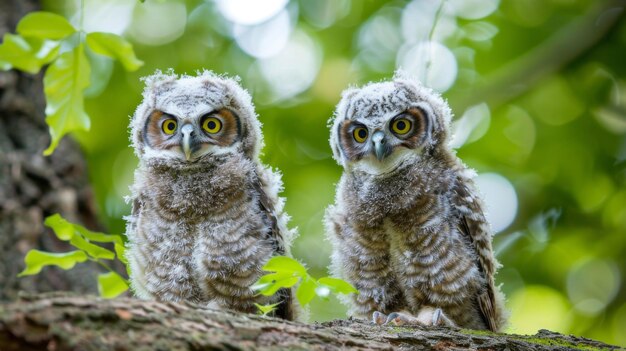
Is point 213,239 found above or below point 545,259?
below

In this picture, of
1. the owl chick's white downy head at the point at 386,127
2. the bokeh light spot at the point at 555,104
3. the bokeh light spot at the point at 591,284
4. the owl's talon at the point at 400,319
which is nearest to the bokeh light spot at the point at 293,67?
the bokeh light spot at the point at 555,104

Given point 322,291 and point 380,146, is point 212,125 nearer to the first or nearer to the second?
point 380,146

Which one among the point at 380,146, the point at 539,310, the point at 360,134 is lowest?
the point at 380,146

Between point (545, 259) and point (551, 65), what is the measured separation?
1.47 meters

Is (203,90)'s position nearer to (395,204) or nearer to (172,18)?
(395,204)

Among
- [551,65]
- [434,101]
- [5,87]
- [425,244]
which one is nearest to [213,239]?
[425,244]

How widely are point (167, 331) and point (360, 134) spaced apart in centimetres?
191

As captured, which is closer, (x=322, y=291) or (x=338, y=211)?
(x=322, y=291)

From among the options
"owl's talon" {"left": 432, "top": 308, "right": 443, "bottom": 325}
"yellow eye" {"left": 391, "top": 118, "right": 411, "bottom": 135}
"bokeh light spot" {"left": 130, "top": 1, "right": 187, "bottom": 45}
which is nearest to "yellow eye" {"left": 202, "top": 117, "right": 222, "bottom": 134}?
"yellow eye" {"left": 391, "top": 118, "right": 411, "bottom": 135}

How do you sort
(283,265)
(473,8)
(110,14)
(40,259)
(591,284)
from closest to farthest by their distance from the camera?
(283,265) → (40,259) → (591,284) → (110,14) → (473,8)

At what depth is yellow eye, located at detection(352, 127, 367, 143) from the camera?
3521 millimetres

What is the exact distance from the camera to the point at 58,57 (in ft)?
7.23

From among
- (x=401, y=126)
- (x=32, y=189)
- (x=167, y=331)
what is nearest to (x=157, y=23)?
(x=32, y=189)

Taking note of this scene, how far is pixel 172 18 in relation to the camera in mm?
6109
